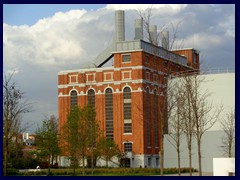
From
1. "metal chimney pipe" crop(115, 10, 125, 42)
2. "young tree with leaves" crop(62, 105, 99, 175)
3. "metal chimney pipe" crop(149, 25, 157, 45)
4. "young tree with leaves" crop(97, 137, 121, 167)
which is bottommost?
"young tree with leaves" crop(97, 137, 121, 167)

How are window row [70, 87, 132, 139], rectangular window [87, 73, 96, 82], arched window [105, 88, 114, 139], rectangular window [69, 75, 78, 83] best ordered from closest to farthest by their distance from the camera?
window row [70, 87, 132, 139] < arched window [105, 88, 114, 139] < rectangular window [87, 73, 96, 82] < rectangular window [69, 75, 78, 83]

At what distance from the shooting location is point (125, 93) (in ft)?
192

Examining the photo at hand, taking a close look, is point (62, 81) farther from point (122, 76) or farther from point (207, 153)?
point (207, 153)

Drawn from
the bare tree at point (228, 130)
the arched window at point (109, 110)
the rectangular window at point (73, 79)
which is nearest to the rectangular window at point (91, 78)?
the rectangular window at point (73, 79)

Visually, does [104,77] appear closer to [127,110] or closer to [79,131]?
[127,110]

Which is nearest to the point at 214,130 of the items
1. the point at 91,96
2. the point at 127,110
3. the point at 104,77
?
the point at 127,110

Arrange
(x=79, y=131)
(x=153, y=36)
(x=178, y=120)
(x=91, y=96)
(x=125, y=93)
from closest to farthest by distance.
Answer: (x=178, y=120) → (x=153, y=36) → (x=79, y=131) → (x=125, y=93) → (x=91, y=96)

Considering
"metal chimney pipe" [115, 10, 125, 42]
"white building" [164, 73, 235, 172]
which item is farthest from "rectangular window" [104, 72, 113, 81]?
"white building" [164, 73, 235, 172]

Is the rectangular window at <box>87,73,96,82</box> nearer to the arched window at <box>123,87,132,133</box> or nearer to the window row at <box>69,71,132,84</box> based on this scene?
the window row at <box>69,71,132,84</box>

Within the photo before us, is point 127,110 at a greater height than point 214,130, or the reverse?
point 127,110

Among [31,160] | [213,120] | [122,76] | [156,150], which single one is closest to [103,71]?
[122,76]

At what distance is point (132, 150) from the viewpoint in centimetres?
5747

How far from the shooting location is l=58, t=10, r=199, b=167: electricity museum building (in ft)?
187

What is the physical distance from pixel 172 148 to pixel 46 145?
36.7 ft
